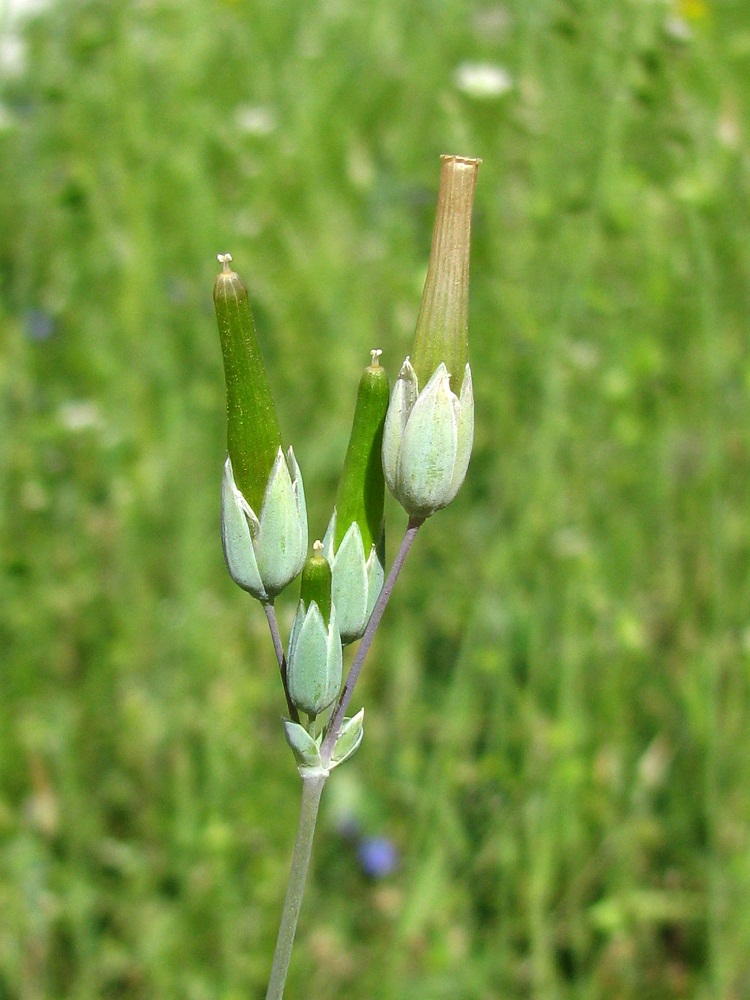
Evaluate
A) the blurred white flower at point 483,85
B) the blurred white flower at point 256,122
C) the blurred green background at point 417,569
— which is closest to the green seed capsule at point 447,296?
the blurred green background at point 417,569

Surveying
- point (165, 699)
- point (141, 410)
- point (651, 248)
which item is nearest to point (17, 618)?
point (165, 699)

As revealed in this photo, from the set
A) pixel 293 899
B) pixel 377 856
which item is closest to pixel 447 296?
pixel 293 899

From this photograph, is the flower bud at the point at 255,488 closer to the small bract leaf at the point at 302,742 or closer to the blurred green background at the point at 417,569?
the small bract leaf at the point at 302,742

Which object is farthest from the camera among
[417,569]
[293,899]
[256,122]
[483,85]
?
[256,122]

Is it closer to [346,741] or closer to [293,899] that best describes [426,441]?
[346,741]

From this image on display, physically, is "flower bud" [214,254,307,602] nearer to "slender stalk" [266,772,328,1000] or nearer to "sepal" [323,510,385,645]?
"sepal" [323,510,385,645]

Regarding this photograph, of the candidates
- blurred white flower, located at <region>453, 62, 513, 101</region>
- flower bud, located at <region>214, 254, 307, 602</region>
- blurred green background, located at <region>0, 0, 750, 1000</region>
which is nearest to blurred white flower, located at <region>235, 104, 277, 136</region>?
blurred green background, located at <region>0, 0, 750, 1000</region>

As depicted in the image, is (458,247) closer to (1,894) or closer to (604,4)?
(604,4)
